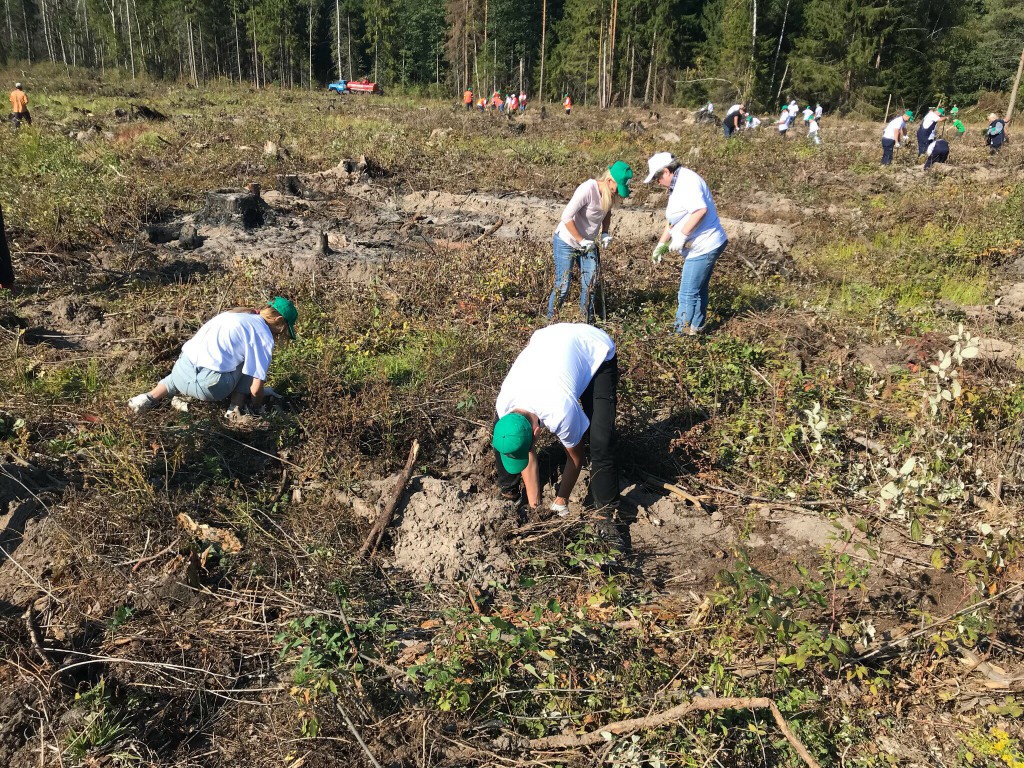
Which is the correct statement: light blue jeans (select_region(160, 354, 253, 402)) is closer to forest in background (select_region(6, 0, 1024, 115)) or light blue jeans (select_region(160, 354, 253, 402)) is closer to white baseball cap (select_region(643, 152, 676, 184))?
white baseball cap (select_region(643, 152, 676, 184))

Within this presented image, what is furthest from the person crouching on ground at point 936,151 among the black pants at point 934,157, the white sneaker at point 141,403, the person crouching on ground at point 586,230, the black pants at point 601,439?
the white sneaker at point 141,403

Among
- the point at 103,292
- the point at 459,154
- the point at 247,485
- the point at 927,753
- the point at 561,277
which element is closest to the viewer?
the point at 927,753

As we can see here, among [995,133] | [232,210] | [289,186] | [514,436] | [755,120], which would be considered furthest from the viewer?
[755,120]

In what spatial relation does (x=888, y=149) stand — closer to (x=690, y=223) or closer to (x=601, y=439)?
(x=690, y=223)

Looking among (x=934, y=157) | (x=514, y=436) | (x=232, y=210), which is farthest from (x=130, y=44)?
(x=514, y=436)

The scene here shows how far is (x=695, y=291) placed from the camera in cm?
580

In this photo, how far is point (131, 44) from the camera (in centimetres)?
4197

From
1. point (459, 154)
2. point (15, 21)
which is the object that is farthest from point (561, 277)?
point (15, 21)

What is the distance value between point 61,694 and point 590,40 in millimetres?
47465

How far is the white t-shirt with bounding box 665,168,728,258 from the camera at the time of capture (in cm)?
557

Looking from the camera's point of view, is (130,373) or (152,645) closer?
(152,645)

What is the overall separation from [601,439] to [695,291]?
106 inches

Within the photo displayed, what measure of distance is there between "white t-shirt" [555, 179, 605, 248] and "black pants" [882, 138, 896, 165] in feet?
36.8

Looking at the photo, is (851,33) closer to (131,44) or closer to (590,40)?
(590,40)
